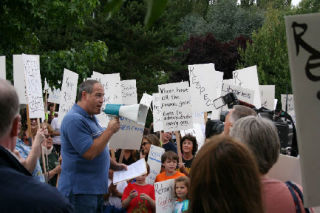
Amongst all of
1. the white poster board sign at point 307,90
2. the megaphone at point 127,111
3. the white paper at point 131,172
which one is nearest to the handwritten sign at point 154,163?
the white paper at point 131,172

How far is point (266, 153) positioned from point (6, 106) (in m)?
1.32

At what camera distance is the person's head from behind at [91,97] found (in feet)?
15.5

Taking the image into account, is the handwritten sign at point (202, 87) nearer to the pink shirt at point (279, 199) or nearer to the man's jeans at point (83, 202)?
the man's jeans at point (83, 202)

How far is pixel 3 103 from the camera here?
75.3 inches

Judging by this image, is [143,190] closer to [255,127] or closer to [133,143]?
[133,143]

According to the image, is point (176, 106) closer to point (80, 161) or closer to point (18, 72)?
point (18, 72)

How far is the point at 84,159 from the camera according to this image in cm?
450

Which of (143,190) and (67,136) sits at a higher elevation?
(67,136)

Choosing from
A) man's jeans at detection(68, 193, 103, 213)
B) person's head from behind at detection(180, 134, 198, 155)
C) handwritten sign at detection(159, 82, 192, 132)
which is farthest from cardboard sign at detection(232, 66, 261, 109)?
man's jeans at detection(68, 193, 103, 213)

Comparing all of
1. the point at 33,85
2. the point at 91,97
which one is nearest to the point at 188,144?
the point at 33,85

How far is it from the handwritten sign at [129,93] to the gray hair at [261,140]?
6884 mm

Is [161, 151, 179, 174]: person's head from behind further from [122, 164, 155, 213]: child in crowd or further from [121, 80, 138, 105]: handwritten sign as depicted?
[121, 80, 138, 105]: handwritten sign

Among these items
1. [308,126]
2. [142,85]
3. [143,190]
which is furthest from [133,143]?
[142,85]

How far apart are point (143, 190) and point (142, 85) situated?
19.9 metres
